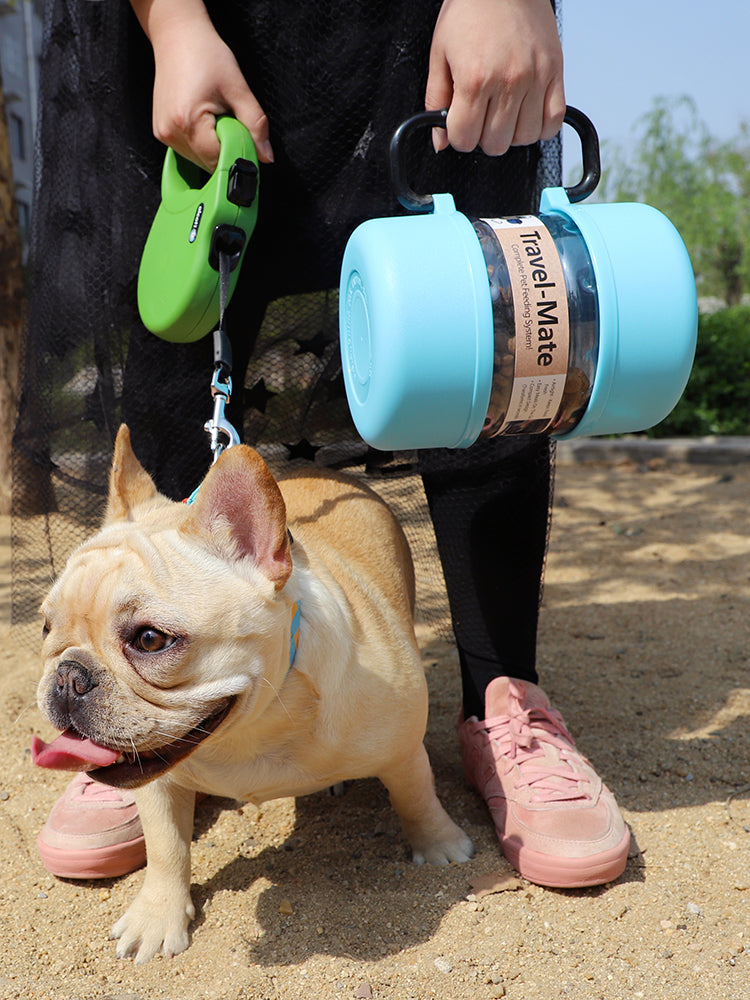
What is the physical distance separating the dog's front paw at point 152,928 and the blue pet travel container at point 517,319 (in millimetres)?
1059

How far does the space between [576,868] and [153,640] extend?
1031mm

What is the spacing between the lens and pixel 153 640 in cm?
147

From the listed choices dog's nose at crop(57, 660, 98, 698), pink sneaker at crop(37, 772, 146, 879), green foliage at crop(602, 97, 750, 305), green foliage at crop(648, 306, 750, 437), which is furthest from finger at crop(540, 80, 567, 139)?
green foliage at crop(602, 97, 750, 305)

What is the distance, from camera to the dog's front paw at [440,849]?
2.02 metres

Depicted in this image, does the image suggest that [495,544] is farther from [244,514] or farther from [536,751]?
[244,514]

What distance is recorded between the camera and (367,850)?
2096mm

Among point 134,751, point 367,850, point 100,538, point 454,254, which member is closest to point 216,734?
point 134,751

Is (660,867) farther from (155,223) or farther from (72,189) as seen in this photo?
(72,189)

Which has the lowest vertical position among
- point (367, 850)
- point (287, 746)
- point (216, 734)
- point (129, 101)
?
point (367, 850)

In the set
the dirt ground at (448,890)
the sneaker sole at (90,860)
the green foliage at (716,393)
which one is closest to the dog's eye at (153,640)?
the dirt ground at (448,890)

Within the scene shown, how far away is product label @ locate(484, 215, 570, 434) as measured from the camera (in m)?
1.51

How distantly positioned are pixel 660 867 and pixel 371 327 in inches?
52.3

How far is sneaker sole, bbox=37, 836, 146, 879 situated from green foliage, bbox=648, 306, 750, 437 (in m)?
5.75

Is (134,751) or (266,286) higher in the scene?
(266,286)
